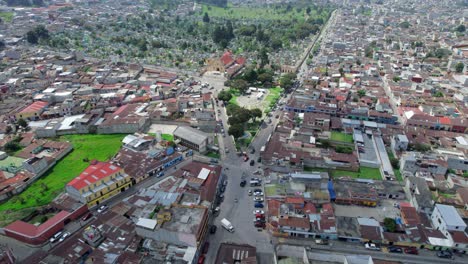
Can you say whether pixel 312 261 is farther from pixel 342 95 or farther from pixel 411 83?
pixel 411 83

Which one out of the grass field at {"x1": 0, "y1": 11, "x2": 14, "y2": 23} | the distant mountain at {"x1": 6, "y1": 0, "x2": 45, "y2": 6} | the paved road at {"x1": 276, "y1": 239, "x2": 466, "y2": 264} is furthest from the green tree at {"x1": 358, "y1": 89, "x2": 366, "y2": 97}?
the distant mountain at {"x1": 6, "y1": 0, "x2": 45, "y2": 6}

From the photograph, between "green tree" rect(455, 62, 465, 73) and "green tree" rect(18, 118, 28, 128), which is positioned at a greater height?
"green tree" rect(455, 62, 465, 73)

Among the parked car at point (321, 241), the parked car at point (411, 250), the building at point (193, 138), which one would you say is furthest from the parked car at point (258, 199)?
the parked car at point (411, 250)

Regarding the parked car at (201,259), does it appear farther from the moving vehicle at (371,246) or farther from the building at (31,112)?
the building at (31,112)

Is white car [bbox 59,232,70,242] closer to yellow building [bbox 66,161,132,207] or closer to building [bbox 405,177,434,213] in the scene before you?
yellow building [bbox 66,161,132,207]

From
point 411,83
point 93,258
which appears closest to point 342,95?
point 411,83

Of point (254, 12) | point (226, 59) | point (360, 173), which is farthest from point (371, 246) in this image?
point (254, 12)
